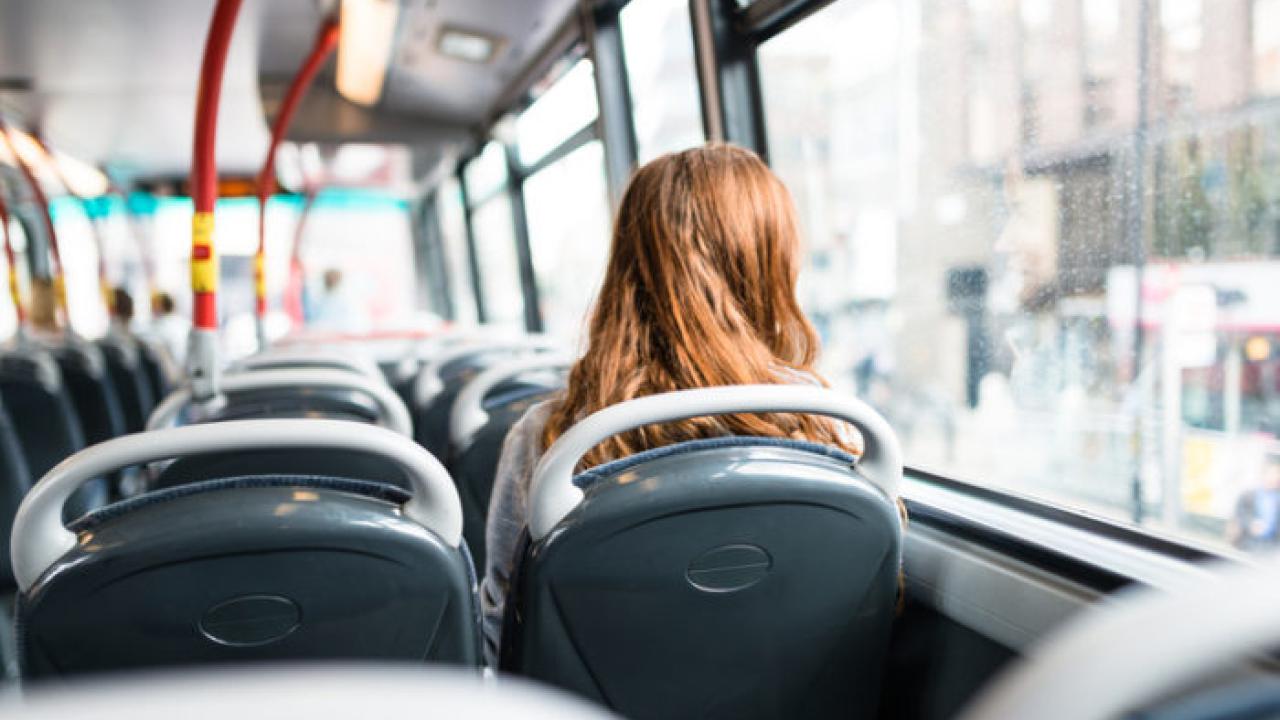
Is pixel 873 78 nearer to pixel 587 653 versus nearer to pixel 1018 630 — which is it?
pixel 1018 630

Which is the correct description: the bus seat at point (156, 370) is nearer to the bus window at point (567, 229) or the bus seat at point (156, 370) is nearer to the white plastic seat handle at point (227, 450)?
the bus window at point (567, 229)

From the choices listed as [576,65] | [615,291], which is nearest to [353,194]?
[576,65]

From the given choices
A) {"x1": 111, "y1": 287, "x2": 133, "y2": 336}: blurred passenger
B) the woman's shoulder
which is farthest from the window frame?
{"x1": 111, "y1": 287, "x2": 133, "y2": 336}: blurred passenger

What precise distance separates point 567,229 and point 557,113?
77 cm

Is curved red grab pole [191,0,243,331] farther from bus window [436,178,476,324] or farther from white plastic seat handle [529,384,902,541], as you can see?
bus window [436,178,476,324]

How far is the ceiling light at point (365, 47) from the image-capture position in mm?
4102

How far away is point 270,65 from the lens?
19.1ft

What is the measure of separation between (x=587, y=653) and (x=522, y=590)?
4.4 inches

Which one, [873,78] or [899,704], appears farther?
[873,78]

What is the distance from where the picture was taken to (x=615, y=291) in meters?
1.39

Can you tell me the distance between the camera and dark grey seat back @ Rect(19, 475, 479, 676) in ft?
2.70

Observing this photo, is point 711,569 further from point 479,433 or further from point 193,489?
point 479,433

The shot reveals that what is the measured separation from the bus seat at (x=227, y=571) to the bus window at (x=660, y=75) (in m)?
2.69

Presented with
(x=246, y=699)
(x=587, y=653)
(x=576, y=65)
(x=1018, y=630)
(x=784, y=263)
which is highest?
(x=576, y=65)
